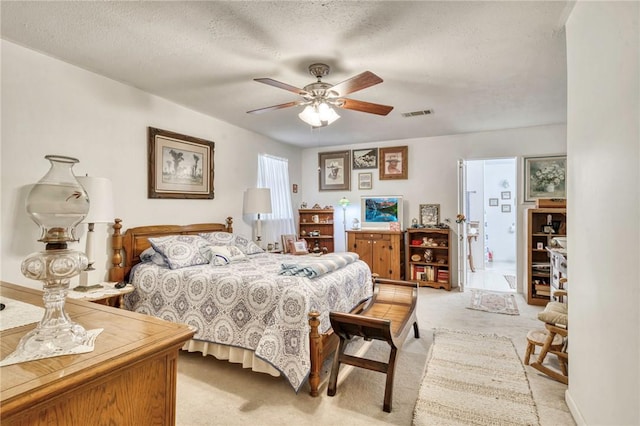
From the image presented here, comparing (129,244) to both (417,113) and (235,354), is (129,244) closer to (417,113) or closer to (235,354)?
(235,354)

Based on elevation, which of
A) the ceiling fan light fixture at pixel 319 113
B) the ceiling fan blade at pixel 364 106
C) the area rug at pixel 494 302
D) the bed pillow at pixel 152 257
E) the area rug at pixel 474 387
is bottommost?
the area rug at pixel 474 387

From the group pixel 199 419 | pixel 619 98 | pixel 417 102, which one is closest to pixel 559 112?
pixel 417 102

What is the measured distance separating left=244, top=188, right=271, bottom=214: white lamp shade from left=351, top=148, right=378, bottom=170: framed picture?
2089 millimetres

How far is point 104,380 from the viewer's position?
87 centimetres

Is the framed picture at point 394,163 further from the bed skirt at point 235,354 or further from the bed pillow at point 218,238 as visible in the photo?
the bed skirt at point 235,354

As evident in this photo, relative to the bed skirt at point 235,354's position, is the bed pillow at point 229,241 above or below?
above

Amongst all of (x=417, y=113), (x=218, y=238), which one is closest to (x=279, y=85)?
(x=218, y=238)

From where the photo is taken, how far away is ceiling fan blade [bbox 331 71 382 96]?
2.18 m

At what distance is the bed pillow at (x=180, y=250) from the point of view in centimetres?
308

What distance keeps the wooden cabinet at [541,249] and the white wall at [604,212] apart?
8.76ft

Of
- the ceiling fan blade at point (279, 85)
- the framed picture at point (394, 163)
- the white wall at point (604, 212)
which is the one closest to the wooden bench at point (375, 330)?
the white wall at point (604, 212)

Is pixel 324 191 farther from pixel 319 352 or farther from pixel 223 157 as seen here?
pixel 319 352

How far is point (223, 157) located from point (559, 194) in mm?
4941

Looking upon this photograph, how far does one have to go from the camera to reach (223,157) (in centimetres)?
448
